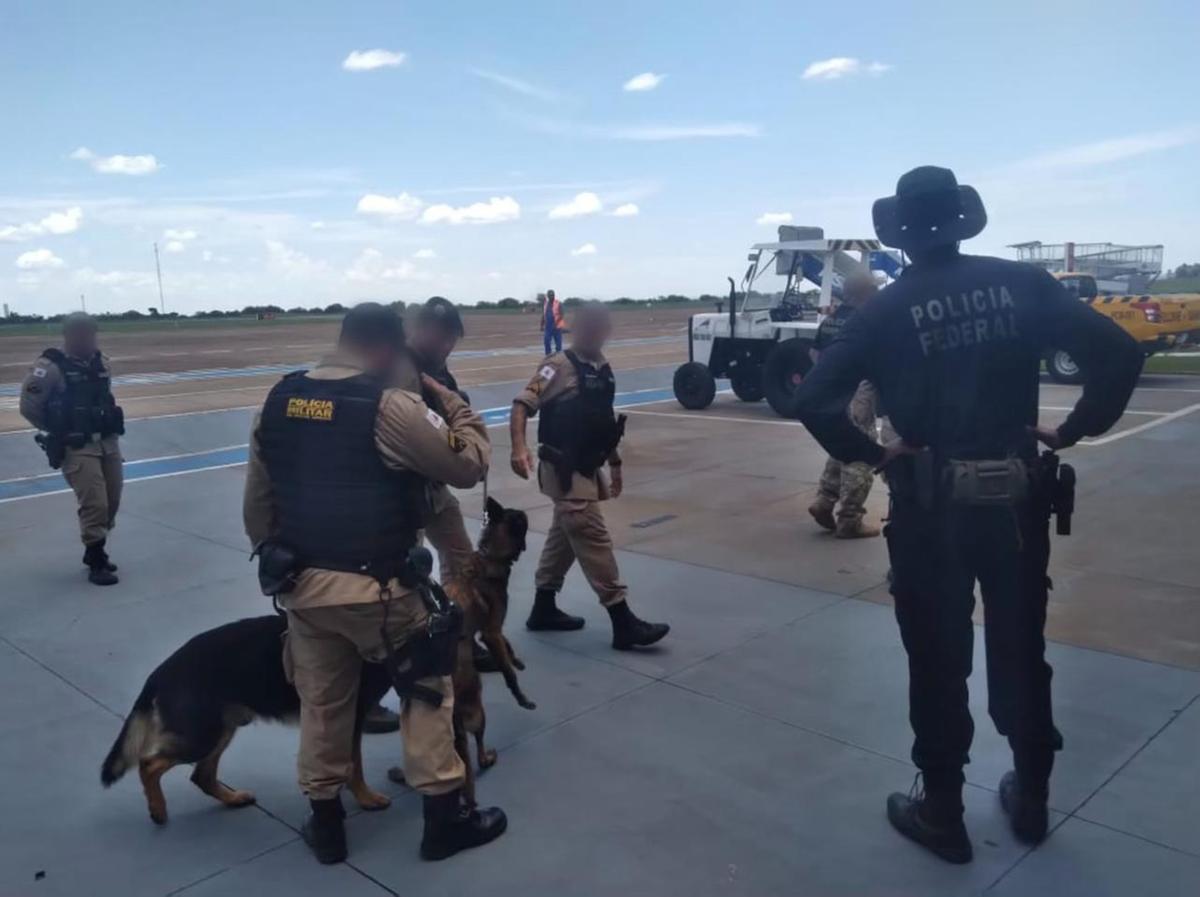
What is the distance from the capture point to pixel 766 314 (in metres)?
14.3

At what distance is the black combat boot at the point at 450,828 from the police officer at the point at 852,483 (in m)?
4.04

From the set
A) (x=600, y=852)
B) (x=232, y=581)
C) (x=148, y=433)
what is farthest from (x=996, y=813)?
(x=148, y=433)

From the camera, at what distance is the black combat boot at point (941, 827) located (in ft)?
10.3

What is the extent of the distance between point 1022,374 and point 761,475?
6.46 meters

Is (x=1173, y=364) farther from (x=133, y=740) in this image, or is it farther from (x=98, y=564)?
(x=133, y=740)

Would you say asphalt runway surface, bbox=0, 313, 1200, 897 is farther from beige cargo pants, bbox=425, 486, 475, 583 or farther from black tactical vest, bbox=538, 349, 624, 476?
black tactical vest, bbox=538, 349, 624, 476

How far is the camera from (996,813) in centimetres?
340

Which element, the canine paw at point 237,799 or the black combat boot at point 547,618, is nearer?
the canine paw at point 237,799

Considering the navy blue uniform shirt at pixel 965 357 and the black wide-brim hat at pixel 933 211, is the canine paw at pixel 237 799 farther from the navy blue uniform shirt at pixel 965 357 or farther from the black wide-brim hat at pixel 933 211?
the black wide-brim hat at pixel 933 211

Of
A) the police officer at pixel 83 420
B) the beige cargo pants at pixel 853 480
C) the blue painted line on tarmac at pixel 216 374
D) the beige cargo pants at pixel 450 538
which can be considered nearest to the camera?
the beige cargo pants at pixel 450 538

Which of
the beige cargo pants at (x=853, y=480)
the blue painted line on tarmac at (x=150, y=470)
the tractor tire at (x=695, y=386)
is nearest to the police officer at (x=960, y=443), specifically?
the beige cargo pants at (x=853, y=480)

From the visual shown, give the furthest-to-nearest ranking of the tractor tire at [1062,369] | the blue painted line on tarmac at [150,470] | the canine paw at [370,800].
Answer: the tractor tire at [1062,369] → the blue painted line on tarmac at [150,470] → the canine paw at [370,800]

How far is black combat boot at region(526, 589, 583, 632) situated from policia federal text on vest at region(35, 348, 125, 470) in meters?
3.06

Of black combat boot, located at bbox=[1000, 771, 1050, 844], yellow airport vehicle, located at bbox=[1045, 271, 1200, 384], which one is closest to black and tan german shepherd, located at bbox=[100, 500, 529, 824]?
black combat boot, located at bbox=[1000, 771, 1050, 844]
